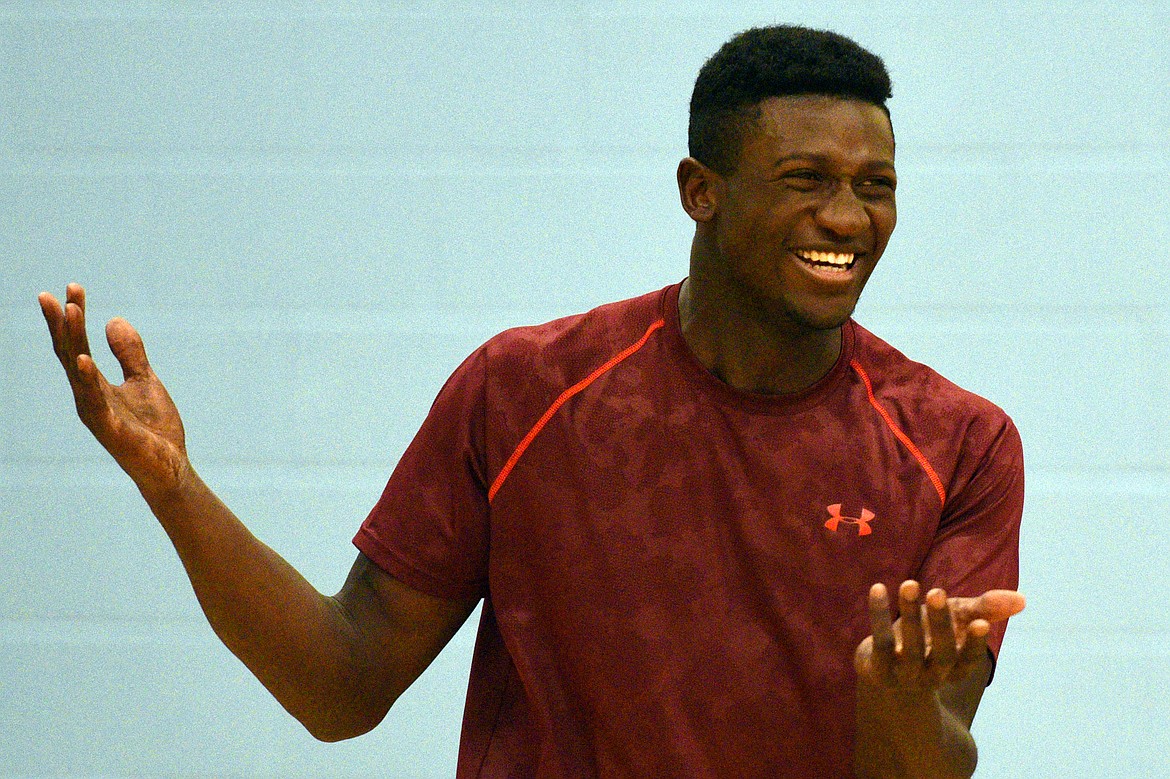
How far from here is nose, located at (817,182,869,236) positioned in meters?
1.58

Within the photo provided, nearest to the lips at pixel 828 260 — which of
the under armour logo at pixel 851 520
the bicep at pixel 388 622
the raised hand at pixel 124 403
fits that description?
the under armour logo at pixel 851 520

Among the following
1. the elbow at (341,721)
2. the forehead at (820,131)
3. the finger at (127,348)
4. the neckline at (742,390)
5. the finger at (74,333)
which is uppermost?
the forehead at (820,131)

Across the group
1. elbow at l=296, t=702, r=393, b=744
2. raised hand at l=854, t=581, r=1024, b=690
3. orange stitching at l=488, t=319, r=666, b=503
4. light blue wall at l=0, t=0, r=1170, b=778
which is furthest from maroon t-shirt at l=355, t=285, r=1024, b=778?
light blue wall at l=0, t=0, r=1170, b=778

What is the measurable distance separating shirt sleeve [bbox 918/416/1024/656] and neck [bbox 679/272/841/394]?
0.20m

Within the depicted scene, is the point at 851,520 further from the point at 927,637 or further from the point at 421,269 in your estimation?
the point at 421,269

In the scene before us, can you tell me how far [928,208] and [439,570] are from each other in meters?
1.58

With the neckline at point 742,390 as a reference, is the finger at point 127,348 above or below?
above

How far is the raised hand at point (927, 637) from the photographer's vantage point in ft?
4.30

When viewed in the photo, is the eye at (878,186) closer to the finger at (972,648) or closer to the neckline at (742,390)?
the neckline at (742,390)

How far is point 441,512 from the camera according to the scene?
5.40 ft

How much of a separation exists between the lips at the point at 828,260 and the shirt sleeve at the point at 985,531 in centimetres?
25

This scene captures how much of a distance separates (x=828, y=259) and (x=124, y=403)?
2.34 ft

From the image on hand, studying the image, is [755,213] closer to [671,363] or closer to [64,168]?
[671,363]

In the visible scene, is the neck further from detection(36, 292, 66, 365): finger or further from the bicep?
detection(36, 292, 66, 365): finger
